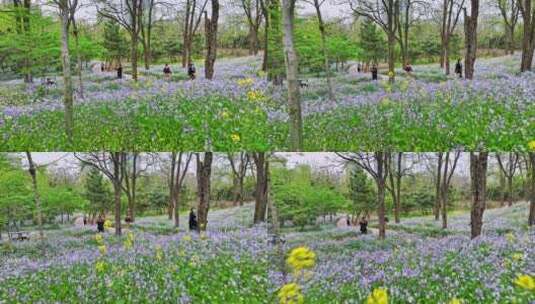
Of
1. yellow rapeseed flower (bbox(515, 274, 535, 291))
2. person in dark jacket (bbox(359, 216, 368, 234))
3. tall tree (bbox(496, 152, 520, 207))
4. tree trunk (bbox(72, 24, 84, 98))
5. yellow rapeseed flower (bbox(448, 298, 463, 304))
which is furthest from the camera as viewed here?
tree trunk (bbox(72, 24, 84, 98))

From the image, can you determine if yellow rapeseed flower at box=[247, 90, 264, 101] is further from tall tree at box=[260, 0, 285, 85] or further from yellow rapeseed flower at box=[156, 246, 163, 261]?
yellow rapeseed flower at box=[156, 246, 163, 261]

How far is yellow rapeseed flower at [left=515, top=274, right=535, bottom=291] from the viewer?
5172 millimetres

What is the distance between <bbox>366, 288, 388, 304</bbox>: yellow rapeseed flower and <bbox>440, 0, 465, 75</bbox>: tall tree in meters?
2.15

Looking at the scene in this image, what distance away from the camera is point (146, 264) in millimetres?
6117

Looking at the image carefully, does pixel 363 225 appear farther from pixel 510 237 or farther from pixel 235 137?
pixel 235 137

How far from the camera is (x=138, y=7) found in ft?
20.3

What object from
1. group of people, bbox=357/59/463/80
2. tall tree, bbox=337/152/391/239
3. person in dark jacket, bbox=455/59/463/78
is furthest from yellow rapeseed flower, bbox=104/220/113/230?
person in dark jacket, bbox=455/59/463/78

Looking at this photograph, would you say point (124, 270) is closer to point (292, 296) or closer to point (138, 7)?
point (292, 296)

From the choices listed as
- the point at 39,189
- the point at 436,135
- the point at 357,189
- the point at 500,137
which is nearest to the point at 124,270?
the point at 39,189

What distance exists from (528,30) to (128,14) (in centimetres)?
385

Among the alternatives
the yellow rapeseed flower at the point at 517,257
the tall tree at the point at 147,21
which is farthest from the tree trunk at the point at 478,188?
the tall tree at the point at 147,21

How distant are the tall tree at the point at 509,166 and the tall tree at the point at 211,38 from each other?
9.39 feet

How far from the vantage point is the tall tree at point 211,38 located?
20.1 ft

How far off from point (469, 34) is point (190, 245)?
3.37m
